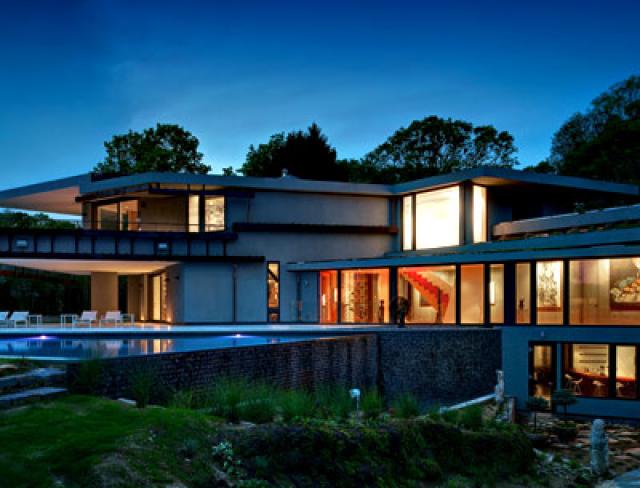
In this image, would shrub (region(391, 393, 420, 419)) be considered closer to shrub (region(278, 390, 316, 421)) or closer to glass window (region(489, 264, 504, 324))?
shrub (region(278, 390, 316, 421))

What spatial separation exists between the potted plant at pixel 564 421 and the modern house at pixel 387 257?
1027 mm

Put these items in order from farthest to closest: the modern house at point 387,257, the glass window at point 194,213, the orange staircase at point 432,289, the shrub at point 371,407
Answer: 1. the glass window at point 194,213
2. the orange staircase at point 432,289
3. the modern house at point 387,257
4. the shrub at point 371,407

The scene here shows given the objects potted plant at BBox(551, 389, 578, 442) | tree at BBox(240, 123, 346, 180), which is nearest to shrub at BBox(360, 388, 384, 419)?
potted plant at BBox(551, 389, 578, 442)

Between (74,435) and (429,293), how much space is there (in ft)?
55.1

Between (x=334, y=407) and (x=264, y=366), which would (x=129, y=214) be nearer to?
(x=264, y=366)

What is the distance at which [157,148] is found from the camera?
49125 millimetres

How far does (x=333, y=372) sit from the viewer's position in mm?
16406

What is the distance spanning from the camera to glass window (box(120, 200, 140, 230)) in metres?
27.5

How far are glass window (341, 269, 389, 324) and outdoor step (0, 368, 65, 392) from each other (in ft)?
51.8

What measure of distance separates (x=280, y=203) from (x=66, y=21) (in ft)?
48.8

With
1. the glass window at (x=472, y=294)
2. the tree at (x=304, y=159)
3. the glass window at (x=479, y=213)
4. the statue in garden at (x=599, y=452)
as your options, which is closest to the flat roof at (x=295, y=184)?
the glass window at (x=479, y=213)

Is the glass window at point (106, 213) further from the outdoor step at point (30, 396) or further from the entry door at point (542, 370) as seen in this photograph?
the outdoor step at point (30, 396)

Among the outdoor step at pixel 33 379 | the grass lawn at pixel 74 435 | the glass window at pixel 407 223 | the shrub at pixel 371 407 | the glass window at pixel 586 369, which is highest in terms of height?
the glass window at pixel 407 223

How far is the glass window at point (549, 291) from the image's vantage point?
18.5m
